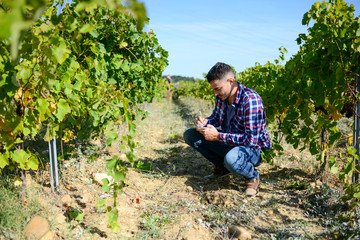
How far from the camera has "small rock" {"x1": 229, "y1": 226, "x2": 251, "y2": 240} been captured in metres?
1.92

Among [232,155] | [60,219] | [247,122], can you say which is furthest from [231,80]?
[60,219]

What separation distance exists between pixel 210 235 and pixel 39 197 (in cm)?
125

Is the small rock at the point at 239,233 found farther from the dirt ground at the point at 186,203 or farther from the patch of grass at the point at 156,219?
the patch of grass at the point at 156,219

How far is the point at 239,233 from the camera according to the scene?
6.35ft

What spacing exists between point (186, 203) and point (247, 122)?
34.7 inches

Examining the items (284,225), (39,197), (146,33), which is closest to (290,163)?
(284,225)

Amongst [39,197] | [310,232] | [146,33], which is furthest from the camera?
[146,33]

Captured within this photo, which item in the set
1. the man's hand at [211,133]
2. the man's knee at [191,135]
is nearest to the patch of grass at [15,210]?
the man's hand at [211,133]

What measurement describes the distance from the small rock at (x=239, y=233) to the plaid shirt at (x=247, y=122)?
838 mm

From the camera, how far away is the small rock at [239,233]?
192cm

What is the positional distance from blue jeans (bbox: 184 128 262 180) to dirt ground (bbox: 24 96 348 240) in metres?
0.21

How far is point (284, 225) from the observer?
80.4 inches

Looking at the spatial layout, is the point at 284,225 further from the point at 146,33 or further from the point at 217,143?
the point at 146,33

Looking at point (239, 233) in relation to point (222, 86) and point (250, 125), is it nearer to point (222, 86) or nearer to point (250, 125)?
point (250, 125)
